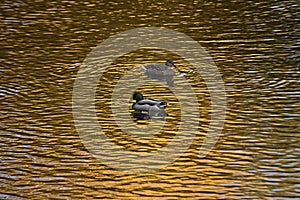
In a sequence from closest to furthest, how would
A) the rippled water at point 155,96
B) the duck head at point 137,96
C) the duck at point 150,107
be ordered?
the rippled water at point 155,96 < the duck at point 150,107 < the duck head at point 137,96

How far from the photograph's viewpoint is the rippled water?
13.7m

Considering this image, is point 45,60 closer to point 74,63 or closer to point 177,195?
point 74,63

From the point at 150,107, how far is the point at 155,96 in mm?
1291

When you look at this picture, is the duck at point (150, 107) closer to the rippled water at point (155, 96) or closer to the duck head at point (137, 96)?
the duck head at point (137, 96)

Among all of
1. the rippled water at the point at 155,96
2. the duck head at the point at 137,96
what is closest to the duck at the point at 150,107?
the duck head at the point at 137,96

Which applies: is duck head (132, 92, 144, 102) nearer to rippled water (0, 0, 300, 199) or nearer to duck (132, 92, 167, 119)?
duck (132, 92, 167, 119)

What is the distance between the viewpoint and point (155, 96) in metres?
18.7

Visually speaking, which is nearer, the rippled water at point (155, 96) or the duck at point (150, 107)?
the rippled water at point (155, 96)

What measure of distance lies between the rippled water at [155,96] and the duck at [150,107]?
0.86 ft

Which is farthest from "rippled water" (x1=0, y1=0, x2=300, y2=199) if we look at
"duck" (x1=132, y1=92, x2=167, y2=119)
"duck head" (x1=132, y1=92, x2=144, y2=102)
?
"duck head" (x1=132, y1=92, x2=144, y2=102)

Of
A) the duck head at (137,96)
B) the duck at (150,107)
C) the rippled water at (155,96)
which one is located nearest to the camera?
the rippled water at (155,96)

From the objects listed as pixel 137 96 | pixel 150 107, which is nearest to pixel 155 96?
pixel 137 96

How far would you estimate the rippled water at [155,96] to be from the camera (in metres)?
13.7

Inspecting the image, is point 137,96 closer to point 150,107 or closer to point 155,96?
point 150,107
